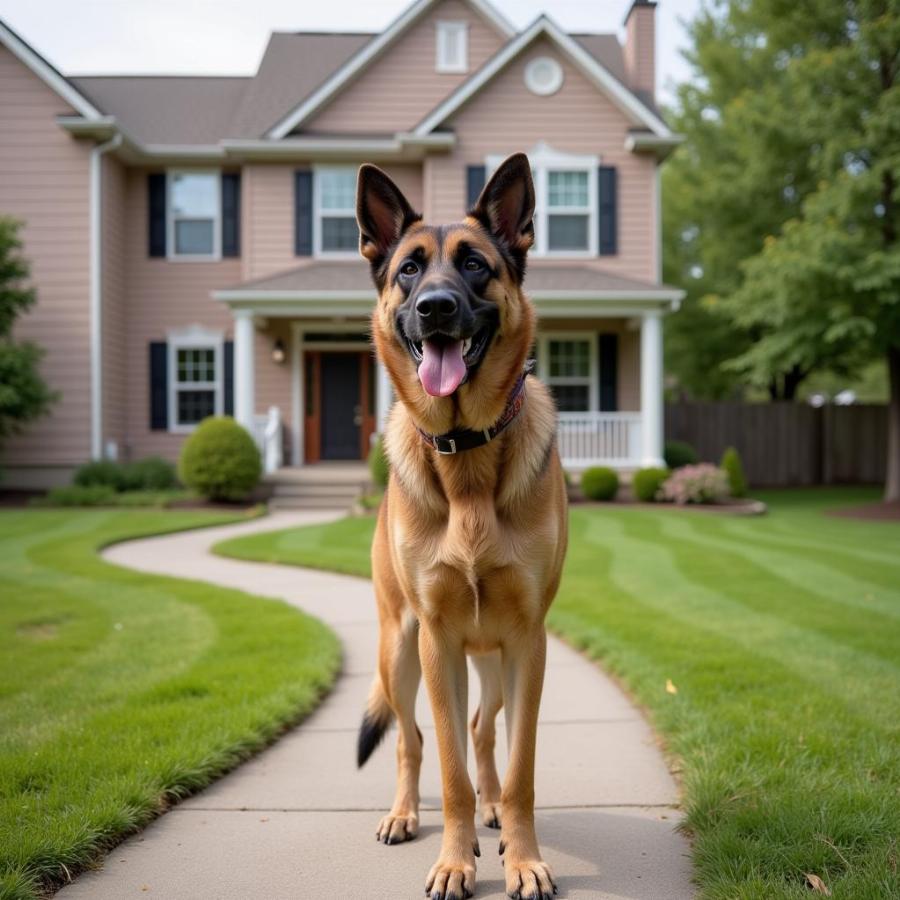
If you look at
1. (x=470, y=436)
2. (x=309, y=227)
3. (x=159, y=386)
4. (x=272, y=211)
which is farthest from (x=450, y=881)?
(x=159, y=386)

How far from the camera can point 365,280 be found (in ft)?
56.4

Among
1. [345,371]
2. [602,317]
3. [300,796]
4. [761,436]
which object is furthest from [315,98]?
[300,796]

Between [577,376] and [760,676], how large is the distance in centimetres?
1430

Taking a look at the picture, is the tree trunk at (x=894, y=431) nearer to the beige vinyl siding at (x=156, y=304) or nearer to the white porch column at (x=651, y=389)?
the white porch column at (x=651, y=389)

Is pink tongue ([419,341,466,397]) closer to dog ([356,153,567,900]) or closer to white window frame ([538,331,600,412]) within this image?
dog ([356,153,567,900])

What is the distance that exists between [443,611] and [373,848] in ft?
3.01

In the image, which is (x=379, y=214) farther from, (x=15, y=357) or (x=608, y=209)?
(x=608, y=209)

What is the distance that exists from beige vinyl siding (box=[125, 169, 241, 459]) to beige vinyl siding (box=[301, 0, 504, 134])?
3860 mm

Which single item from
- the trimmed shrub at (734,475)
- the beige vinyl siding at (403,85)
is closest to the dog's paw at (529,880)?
the trimmed shrub at (734,475)

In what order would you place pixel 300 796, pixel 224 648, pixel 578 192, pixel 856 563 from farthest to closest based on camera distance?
pixel 578 192, pixel 856 563, pixel 224 648, pixel 300 796

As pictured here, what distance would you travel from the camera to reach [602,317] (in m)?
18.4

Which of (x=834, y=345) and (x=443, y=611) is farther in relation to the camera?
(x=834, y=345)

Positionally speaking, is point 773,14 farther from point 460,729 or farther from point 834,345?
point 460,729

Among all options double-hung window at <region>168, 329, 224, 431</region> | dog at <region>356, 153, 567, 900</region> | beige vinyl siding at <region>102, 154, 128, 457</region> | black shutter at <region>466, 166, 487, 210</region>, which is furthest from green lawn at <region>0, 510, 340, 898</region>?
black shutter at <region>466, 166, 487, 210</region>
